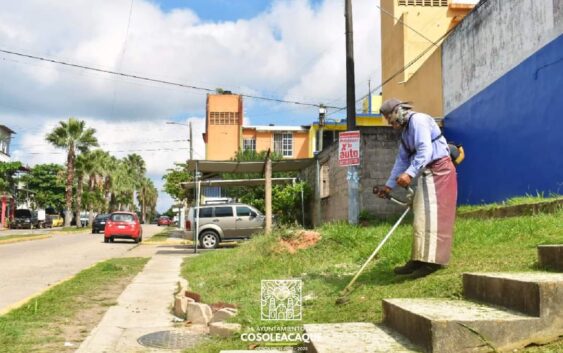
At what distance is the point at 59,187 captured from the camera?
243ft

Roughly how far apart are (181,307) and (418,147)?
3564 mm

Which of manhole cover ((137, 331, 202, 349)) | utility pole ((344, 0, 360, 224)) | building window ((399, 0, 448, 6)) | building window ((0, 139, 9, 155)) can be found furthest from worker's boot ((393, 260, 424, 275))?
building window ((0, 139, 9, 155))

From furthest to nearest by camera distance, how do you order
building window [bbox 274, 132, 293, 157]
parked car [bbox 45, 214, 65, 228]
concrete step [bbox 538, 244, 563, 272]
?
parked car [bbox 45, 214, 65, 228], building window [bbox 274, 132, 293, 157], concrete step [bbox 538, 244, 563, 272]

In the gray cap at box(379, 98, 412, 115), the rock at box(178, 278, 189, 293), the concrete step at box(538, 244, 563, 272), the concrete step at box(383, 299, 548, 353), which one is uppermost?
the gray cap at box(379, 98, 412, 115)

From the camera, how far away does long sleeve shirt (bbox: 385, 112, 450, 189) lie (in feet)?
16.1

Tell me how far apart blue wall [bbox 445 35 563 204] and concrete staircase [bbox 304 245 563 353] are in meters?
7.01

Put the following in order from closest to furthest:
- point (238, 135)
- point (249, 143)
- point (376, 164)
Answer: point (376, 164) → point (249, 143) → point (238, 135)

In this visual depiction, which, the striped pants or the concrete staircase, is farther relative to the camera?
the striped pants

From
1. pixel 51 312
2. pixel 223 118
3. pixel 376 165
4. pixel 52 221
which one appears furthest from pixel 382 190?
pixel 52 221

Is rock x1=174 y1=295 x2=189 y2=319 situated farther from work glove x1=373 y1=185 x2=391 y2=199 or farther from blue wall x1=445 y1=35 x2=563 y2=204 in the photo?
blue wall x1=445 y1=35 x2=563 y2=204

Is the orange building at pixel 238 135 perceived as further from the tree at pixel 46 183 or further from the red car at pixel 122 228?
the tree at pixel 46 183

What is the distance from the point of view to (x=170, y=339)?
18.1 ft

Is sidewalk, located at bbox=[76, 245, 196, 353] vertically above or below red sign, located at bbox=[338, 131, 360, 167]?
below

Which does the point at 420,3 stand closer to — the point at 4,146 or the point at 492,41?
the point at 492,41
